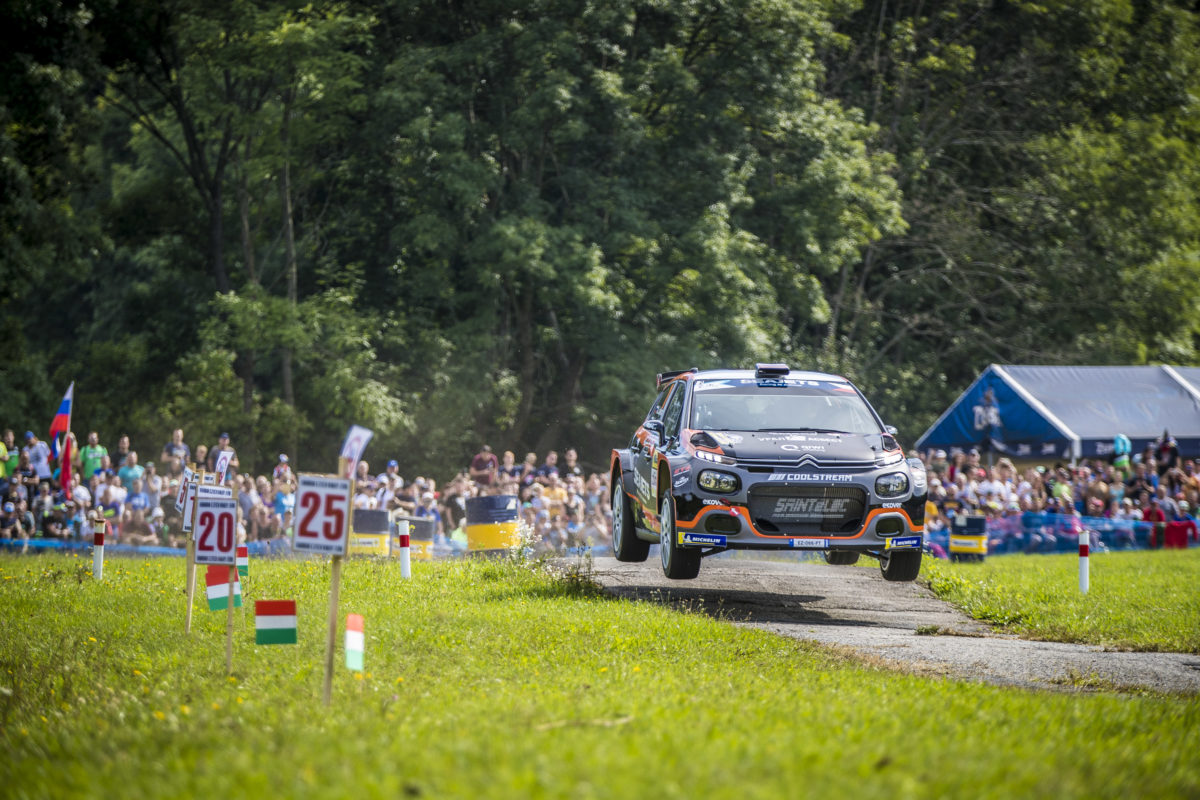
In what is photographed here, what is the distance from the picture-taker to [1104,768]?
6.23 meters

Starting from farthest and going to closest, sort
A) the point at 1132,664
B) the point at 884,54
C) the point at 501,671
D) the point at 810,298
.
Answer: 1. the point at 884,54
2. the point at 810,298
3. the point at 1132,664
4. the point at 501,671

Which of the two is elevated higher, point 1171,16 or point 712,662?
point 1171,16

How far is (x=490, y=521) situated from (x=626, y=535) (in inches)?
179

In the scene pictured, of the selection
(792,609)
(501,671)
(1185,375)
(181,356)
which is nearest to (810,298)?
(1185,375)

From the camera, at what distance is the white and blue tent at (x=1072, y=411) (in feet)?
104

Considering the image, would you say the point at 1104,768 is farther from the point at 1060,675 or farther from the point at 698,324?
the point at 698,324

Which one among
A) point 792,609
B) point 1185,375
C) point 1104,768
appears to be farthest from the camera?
point 1185,375

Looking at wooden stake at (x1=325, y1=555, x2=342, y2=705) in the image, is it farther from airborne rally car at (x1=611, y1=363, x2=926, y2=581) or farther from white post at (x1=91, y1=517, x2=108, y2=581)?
white post at (x1=91, y1=517, x2=108, y2=581)

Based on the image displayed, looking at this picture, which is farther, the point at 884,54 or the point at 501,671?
the point at 884,54

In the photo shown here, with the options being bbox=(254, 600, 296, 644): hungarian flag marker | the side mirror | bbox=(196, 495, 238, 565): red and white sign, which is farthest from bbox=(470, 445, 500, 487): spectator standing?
bbox=(254, 600, 296, 644): hungarian flag marker

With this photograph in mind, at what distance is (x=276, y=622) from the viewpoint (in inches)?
349

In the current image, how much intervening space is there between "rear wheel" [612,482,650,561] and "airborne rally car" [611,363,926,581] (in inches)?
43.0

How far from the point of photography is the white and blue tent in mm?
31594

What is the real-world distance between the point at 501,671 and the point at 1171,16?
1768 inches
